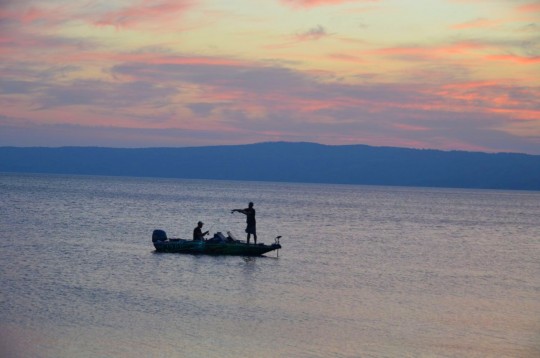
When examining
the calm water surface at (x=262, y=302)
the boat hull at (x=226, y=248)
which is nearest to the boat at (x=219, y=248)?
the boat hull at (x=226, y=248)

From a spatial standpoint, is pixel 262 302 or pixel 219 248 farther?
pixel 219 248

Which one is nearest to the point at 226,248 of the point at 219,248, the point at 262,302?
the point at 219,248

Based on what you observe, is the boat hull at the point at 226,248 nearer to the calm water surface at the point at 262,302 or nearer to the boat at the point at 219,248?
the boat at the point at 219,248

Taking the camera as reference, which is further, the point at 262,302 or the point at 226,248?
the point at 226,248

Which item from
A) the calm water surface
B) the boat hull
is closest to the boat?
the boat hull

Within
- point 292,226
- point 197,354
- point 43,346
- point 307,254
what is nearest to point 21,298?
point 43,346

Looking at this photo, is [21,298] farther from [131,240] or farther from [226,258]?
[131,240]

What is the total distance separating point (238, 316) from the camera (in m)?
21.6

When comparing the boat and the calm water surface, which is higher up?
the boat

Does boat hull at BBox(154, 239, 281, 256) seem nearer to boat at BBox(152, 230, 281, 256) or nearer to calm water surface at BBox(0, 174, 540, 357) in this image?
boat at BBox(152, 230, 281, 256)

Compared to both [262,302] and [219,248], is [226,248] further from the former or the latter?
[262,302]

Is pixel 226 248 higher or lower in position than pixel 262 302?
higher

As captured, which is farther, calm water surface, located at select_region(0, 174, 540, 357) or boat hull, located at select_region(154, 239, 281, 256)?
boat hull, located at select_region(154, 239, 281, 256)

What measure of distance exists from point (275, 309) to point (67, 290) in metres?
6.55
